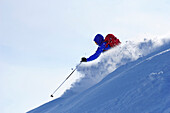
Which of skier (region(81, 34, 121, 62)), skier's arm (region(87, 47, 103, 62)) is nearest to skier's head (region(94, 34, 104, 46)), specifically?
skier (region(81, 34, 121, 62))

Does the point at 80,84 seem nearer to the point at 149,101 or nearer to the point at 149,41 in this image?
the point at 149,41

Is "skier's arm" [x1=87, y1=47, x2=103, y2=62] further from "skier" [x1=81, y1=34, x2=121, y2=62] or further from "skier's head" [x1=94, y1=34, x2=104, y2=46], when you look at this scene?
"skier's head" [x1=94, y1=34, x2=104, y2=46]

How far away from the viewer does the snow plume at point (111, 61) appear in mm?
13844

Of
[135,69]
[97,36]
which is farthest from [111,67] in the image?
[135,69]

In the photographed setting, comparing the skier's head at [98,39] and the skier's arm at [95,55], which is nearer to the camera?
the skier's arm at [95,55]

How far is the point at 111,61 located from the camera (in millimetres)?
15297

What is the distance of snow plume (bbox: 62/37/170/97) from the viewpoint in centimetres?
1384

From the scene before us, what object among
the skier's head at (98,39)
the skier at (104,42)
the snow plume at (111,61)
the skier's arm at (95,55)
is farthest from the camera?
the snow plume at (111,61)

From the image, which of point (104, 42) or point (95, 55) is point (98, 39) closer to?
point (104, 42)

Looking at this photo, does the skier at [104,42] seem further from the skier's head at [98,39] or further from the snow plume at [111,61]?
the snow plume at [111,61]

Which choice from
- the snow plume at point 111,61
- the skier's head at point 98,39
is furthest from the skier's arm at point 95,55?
the snow plume at point 111,61

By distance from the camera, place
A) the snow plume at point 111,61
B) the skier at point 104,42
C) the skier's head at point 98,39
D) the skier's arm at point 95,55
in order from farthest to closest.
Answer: the snow plume at point 111,61
the skier's head at point 98,39
the skier at point 104,42
the skier's arm at point 95,55

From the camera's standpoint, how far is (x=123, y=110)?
5.95 meters

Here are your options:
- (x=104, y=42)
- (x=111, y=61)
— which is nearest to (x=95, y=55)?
(x=104, y=42)
